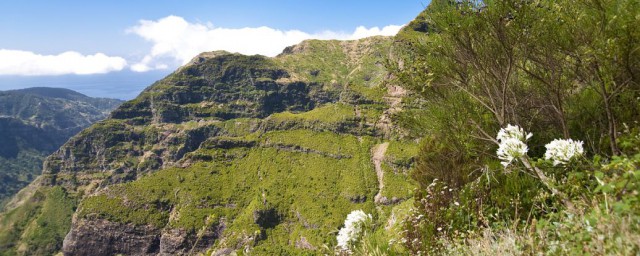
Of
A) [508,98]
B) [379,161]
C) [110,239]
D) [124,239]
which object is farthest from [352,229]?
[110,239]

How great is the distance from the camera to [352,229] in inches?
183

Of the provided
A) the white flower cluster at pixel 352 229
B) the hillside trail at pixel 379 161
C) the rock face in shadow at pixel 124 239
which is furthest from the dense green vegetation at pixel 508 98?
the rock face in shadow at pixel 124 239

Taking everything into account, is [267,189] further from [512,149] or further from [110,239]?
[512,149]

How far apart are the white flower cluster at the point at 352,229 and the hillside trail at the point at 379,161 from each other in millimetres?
108192

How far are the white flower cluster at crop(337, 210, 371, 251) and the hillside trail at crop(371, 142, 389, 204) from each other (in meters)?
108

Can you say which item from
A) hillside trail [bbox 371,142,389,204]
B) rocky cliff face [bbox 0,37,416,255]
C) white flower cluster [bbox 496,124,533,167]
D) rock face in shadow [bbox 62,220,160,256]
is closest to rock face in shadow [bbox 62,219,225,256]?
rock face in shadow [bbox 62,220,160,256]

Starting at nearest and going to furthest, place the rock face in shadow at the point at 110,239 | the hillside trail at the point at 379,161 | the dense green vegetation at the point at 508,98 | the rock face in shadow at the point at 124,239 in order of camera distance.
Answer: the dense green vegetation at the point at 508,98 < the hillside trail at the point at 379,161 < the rock face in shadow at the point at 124,239 < the rock face in shadow at the point at 110,239

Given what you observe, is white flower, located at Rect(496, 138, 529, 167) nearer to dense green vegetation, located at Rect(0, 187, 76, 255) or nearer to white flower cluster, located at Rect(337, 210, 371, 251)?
white flower cluster, located at Rect(337, 210, 371, 251)

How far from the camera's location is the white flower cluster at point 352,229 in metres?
4.59

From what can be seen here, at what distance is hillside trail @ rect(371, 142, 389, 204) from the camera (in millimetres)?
111969

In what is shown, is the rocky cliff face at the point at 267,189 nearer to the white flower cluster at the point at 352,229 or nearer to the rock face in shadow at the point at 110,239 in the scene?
the rock face in shadow at the point at 110,239

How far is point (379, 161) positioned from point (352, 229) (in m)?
122

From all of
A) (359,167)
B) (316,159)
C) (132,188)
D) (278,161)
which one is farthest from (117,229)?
(359,167)

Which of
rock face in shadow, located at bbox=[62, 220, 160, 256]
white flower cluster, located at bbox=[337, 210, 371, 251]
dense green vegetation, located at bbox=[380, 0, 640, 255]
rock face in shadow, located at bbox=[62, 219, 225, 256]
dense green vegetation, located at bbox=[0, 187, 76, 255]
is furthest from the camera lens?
dense green vegetation, located at bbox=[0, 187, 76, 255]
